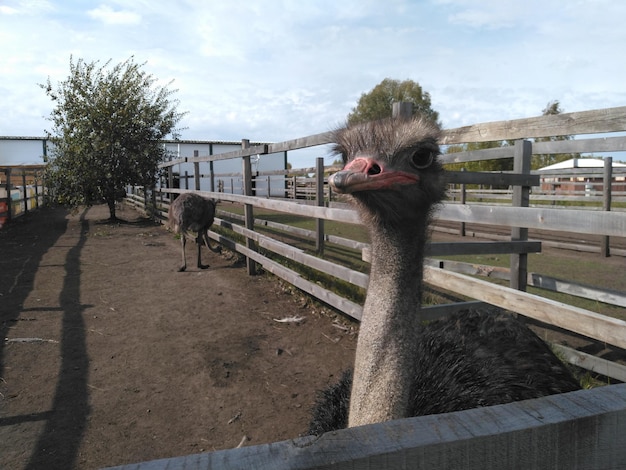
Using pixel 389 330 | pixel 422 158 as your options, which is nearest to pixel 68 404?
pixel 389 330

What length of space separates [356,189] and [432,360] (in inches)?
36.7

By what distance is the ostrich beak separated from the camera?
66.5 inches

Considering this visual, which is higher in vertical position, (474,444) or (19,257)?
(474,444)

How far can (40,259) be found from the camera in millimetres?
8125

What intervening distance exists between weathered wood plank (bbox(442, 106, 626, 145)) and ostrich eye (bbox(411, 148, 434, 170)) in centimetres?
48

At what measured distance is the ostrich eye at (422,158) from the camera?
1883 millimetres

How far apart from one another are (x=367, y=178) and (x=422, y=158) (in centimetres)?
33

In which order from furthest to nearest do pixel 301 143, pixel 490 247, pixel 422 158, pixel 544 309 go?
1. pixel 301 143
2. pixel 490 247
3. pixel 544 309
4. pixel 422 158

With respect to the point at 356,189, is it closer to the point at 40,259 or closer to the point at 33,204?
the point at 40,259

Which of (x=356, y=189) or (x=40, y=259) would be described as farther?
(x=40, y=259)

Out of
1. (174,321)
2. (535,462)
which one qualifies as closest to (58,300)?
(174,321)

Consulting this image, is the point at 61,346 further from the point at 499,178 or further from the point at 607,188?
the point at 607,188

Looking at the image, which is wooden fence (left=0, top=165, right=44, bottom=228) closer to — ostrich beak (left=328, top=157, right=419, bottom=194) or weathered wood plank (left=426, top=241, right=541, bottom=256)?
weathered wood plank (left=426, top=241, right=541, bottom=256)

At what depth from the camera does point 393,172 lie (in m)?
1.77
